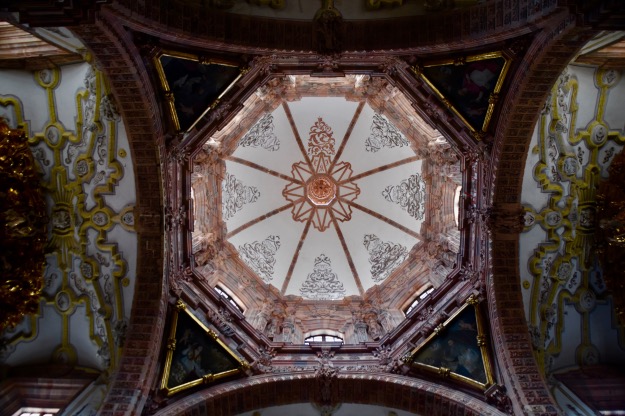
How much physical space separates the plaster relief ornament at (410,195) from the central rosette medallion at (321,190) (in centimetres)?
194

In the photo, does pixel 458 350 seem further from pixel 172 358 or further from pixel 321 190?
pixel 321 190

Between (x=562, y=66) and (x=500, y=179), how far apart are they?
366 centimetres

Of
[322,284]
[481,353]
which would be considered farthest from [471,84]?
[322,284]

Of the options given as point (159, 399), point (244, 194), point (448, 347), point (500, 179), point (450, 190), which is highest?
point (244, 194)

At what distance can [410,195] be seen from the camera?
23.9m

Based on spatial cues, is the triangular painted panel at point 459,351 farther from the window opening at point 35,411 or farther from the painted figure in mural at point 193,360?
the window opening at point 35,411

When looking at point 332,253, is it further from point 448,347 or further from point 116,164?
point 116,164

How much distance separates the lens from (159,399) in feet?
46.5

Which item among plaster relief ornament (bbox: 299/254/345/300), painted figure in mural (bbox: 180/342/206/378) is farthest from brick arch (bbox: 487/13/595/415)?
painted figure in mural (bbox: 180/342/206/378)

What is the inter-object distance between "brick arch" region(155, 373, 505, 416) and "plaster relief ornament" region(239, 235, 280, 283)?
7.47 metres

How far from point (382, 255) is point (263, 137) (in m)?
7.68

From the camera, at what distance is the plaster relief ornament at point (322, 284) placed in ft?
73.7

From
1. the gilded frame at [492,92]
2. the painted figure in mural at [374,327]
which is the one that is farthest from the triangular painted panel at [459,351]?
the gilded frame at [492,92]

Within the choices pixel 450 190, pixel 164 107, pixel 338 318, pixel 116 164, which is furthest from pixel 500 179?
pixel 116 164
